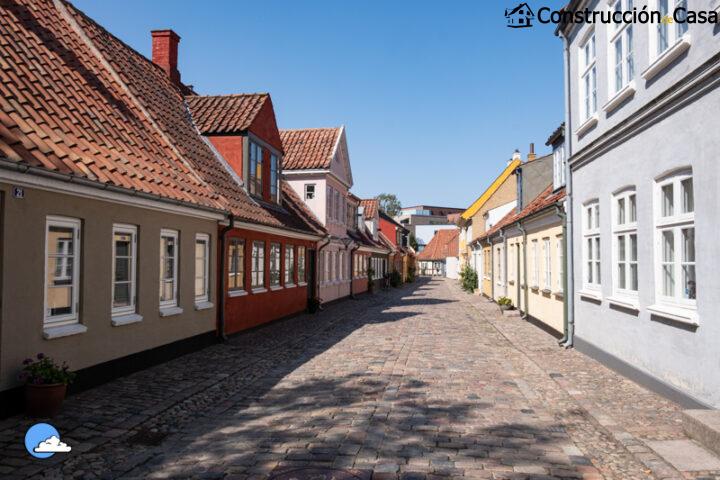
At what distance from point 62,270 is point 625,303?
25.3 ft

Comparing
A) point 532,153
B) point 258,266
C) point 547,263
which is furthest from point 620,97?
point 532,153

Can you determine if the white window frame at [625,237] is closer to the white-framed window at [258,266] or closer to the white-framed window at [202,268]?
the white-framed window at [202,268]

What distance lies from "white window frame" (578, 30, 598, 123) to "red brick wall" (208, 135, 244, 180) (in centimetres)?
829

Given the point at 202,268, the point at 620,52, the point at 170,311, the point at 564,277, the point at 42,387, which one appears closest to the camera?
the point at 42,387

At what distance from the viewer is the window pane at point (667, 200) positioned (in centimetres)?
745

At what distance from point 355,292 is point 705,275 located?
25661 mm

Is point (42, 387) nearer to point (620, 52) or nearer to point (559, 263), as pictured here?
point (620, 52)

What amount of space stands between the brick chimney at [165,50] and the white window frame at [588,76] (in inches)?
452

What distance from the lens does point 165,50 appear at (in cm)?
1744

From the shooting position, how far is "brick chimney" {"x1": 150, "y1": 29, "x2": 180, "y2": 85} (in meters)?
17.5

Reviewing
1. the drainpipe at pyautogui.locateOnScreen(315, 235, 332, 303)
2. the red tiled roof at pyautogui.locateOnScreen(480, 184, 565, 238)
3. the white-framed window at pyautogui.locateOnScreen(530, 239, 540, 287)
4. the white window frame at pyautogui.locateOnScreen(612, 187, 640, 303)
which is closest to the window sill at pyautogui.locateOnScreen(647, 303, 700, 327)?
the white window frame at pyautogui.locateOnScreen(612, 187, 640, 303)

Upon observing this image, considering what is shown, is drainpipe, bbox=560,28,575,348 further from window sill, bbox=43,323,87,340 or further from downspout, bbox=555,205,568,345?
window sill, bbox=43,323,87,340

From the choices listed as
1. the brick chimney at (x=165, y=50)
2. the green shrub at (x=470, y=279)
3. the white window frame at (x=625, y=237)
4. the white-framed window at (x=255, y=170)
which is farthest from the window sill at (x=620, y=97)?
the green shrub at (x=470, y=279)

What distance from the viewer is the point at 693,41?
6.65 m
